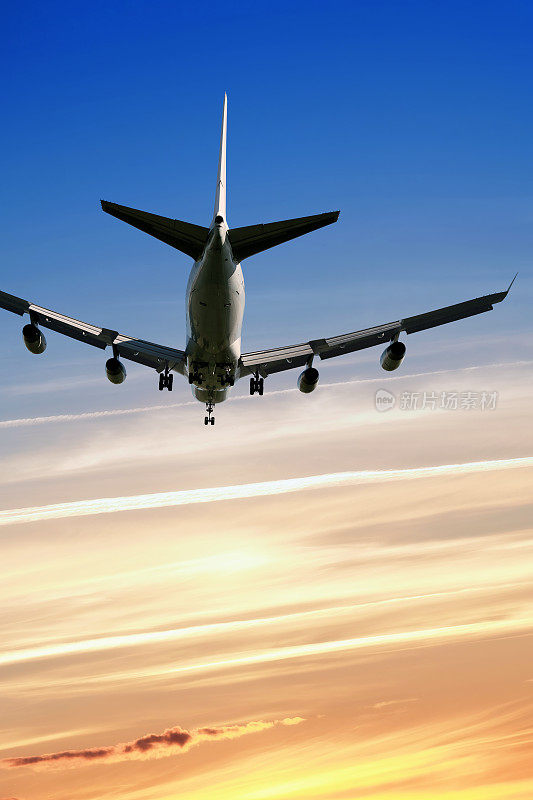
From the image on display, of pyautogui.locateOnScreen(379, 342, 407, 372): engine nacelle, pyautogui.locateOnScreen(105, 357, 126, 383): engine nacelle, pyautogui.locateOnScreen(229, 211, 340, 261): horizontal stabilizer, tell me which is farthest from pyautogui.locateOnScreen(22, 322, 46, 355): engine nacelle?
pyautogui.locateOnScreen(379, 342, 407, 372): engine nacelle

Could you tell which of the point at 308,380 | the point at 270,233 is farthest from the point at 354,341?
the point at 270,233

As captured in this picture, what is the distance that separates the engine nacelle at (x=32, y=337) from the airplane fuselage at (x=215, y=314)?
22.1ft

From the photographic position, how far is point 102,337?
47688 millimetres

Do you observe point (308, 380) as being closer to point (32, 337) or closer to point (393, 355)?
point (393, 355)

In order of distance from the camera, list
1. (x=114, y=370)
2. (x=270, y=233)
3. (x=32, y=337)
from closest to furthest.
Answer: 1. (x=270, y=233)
2. (x=32, y=337)
3. (x=114, y=370)

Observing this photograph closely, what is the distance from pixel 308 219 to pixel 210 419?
14400mm

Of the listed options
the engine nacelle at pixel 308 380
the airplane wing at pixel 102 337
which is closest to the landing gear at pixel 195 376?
the airplane wing at pixel 102 337

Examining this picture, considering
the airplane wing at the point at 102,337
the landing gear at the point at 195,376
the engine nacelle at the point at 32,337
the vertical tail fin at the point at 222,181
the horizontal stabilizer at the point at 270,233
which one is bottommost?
the landing gear at the point at 195,376

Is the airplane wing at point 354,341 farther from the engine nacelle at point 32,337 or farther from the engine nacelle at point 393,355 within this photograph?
the engine nacelle at point 32,337

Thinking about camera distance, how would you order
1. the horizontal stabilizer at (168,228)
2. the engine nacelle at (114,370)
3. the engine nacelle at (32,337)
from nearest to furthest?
the horizontal stabilizer at (168,228), the engine nacelle at (32,337), the engine nacelle at (114,370)

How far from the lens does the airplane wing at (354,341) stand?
1809 inches

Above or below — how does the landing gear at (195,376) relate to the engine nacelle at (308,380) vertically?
below

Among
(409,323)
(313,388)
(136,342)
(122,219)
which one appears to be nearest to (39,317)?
(136,342)

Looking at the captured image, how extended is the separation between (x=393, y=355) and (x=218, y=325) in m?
8.95
